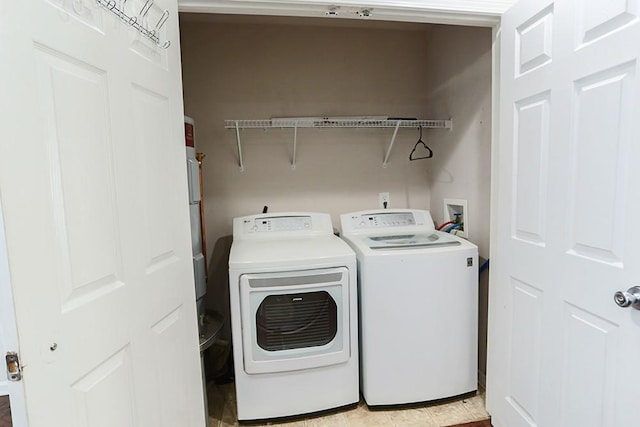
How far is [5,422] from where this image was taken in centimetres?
143

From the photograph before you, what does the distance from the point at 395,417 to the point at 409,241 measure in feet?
3.15

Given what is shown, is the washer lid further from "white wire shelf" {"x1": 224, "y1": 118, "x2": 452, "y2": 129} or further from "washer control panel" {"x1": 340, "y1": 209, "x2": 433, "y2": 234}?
"white wire shelf" {"x1": 224, "y1": 118, "x2": 452, "y2": 129}

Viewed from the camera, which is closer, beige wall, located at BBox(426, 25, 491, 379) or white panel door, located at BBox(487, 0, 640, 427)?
white panel door, located at BBox(487, 0, 640, 427)

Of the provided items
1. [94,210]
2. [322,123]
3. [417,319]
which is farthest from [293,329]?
[322,123]

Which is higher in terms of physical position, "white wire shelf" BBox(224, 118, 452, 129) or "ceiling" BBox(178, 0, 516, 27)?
"ceiling" BBox(178, 0, 516, 27)

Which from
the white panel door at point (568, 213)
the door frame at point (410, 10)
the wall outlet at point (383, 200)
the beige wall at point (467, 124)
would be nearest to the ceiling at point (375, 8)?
the door frame at point (410, 10)

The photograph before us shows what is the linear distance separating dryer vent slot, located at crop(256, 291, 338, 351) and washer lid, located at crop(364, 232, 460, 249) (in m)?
0.42

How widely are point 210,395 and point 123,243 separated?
4.96ft

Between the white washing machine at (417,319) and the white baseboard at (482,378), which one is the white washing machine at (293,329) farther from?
the white baseboard at (482,378)

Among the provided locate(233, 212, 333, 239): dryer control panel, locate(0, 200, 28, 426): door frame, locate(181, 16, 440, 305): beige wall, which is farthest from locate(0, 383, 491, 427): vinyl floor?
locate(0, 200, 28, 426): door frame

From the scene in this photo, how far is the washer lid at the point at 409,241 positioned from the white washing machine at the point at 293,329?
0.21m

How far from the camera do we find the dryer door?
169cm

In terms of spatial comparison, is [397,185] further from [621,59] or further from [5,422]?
[5,422]

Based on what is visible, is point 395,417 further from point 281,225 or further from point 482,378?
point 281,225
